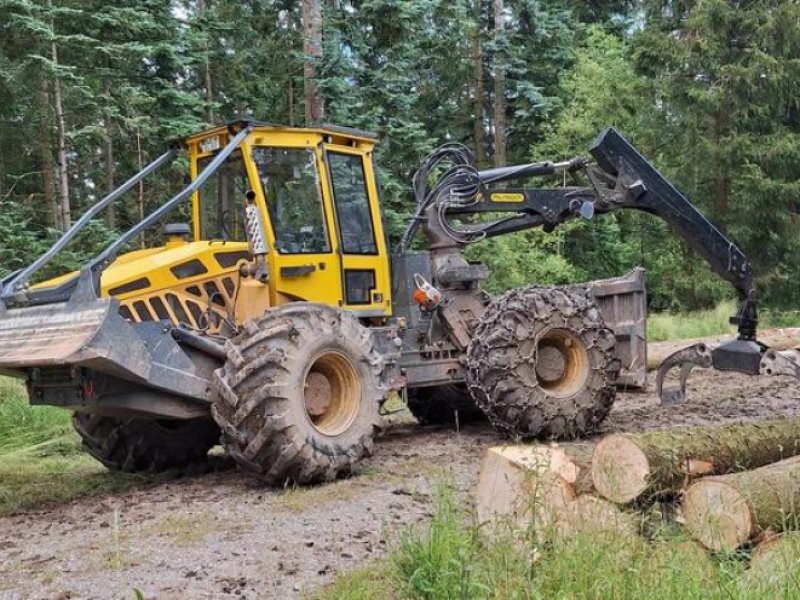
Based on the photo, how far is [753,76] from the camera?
64.1 feet

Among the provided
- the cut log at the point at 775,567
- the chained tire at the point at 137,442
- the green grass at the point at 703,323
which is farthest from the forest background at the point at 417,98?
the cut log at the point at 775,567

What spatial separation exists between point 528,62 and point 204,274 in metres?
21.6

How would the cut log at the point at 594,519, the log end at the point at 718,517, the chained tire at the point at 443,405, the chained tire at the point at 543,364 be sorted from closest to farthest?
the log end at the point at 718,517, the cut log at the point at 594,519, the chained tire at the point at 543,364, the chained tire at the point at 443,405

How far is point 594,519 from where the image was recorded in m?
4.42

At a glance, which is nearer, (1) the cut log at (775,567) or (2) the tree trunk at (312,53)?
(1) the cut log at (775,567)

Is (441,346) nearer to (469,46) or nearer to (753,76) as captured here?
(753,76)

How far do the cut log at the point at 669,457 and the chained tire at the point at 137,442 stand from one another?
13.8 feet

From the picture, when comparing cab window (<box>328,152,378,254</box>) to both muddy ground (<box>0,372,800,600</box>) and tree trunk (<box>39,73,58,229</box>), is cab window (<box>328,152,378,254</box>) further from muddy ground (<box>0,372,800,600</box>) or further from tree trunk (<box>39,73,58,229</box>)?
tree trunk (<box>39,73,58,229</box>)

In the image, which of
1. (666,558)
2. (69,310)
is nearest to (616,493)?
(666,558)

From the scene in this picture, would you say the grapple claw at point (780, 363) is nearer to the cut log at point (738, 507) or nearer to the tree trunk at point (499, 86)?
the cut log at point (738, 507)

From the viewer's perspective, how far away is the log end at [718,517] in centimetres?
407

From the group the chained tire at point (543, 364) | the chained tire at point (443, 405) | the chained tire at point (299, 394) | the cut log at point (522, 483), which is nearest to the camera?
the cut log at point (522, 483)

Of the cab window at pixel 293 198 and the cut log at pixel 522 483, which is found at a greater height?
the cab window at pixel 293 198

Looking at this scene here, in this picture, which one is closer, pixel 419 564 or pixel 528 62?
pixel 419 564
